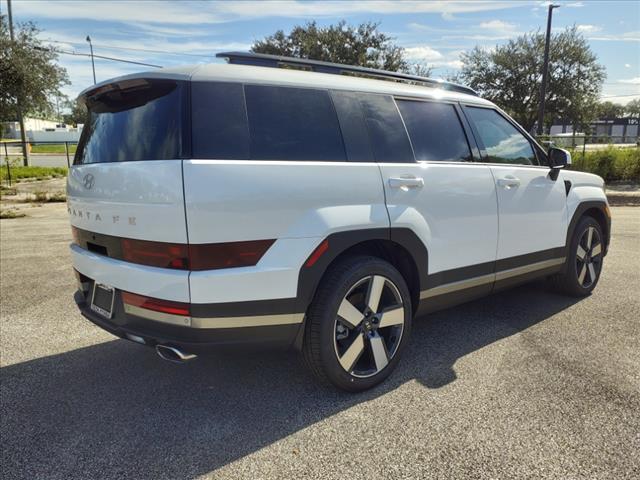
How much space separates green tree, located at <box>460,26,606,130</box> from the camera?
30594 millimetres

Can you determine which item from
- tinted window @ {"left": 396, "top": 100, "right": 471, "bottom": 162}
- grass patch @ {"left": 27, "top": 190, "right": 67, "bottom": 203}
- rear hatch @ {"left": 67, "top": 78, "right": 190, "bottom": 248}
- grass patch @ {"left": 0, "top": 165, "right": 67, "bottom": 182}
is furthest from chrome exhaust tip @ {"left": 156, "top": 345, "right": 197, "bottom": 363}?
grass patch @ {"left": 0, "top": 165, "right": 67, "bottom": 182}

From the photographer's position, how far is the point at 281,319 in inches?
108

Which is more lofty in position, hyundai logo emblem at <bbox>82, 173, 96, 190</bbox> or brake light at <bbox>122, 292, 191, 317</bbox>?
hyundai logo emblem at <bbox>82, 173, 96, 190</bbox>

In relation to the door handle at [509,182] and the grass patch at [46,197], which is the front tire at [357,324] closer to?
the door handle at [509,182]

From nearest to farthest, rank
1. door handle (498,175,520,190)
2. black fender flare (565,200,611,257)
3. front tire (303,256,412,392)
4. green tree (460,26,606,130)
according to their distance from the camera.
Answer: front tire (303,256,412,392), door handle (498,175,520,190), black fender flare (565,200,611,257), green tree (460,26,606,130)

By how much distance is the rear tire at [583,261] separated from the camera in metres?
4.80

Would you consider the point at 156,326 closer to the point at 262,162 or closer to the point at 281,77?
the point at 262,162

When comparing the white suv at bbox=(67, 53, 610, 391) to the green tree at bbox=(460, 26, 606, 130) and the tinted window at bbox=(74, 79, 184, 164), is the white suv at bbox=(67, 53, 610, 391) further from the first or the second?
the green tree at bbox=(460, 26, 606, 130)

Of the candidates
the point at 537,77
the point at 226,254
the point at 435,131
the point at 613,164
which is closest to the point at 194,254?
the point at 226,254

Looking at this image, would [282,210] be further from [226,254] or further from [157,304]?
[157,304]

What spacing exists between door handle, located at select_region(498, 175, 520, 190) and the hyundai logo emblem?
113 inches

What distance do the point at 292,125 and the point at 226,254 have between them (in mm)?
853

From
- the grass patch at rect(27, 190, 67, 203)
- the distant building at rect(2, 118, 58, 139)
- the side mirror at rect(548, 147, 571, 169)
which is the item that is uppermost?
the distant building at rect(2, 118, 58, 139)

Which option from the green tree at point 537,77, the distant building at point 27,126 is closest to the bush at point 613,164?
the green tree at point 537,77
